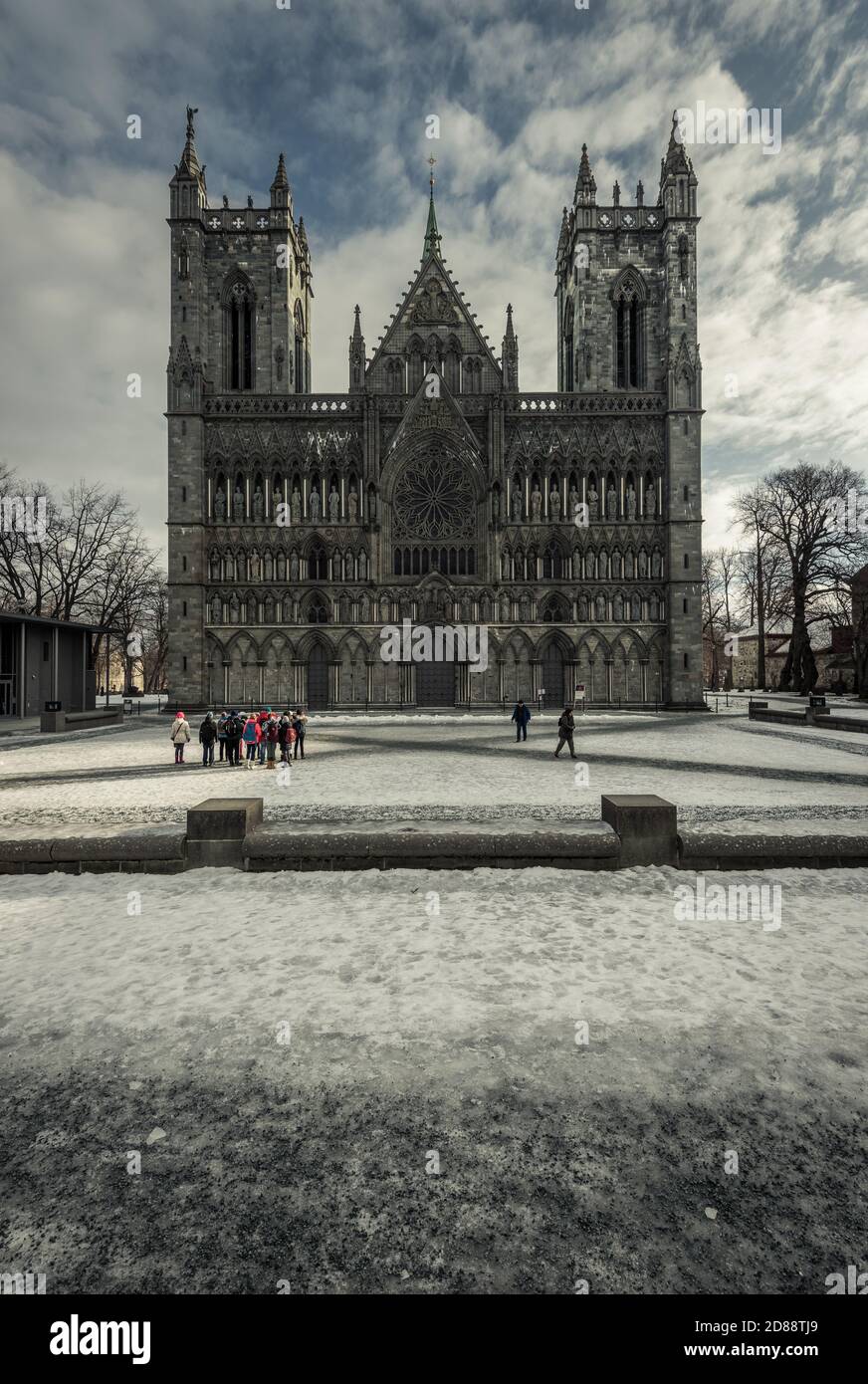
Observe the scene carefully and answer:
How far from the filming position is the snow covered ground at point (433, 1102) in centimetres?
234

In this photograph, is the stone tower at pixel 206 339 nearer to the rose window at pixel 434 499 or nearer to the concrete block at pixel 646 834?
the rose window at pixel 434 499

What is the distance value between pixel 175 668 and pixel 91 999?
116ft

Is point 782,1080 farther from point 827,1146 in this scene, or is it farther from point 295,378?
point 295,378

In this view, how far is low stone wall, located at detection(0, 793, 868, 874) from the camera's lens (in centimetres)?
703

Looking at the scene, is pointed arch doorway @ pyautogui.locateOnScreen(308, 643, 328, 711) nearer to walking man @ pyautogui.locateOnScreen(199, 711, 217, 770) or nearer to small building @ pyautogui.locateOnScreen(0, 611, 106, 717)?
small building @ pyautogui.locateOnScreen(0, 611, 106, 717)

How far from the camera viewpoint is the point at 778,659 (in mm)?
82938

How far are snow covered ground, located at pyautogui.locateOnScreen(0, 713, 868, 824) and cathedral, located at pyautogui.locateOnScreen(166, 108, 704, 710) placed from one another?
15.7 meters

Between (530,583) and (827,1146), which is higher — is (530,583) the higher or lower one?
the higher one

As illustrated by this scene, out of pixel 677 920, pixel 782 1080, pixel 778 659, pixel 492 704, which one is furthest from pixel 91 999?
pixel 778 659

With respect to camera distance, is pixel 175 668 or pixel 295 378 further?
pixel 295 378

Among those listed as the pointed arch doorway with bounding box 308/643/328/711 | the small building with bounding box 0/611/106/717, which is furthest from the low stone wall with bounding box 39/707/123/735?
the pointed arch doorway with bounding box 308/643/328/711

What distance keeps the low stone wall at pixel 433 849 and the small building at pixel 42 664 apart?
24.2m

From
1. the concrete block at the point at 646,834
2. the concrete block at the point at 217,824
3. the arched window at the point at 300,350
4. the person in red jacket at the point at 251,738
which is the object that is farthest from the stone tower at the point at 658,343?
the concrete block at the point at 217,824

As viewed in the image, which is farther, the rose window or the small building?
the rose window
